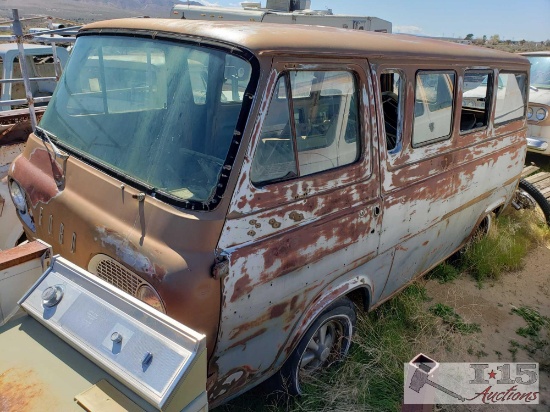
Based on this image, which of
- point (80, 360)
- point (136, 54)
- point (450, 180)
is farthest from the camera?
point (450, 180)

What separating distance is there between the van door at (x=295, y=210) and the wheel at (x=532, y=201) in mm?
3933

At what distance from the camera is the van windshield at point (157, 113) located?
216cm

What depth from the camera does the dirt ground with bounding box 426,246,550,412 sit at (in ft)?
11.5

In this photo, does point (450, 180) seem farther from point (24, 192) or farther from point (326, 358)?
point (24, 192)

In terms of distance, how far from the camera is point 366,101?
8.71ft

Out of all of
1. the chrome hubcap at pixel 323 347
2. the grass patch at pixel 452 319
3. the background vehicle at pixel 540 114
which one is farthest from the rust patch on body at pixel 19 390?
the background vehicle at pixel 540 114

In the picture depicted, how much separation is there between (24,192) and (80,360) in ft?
4.69

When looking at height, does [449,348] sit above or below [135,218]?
below

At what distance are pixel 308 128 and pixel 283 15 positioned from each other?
641cm

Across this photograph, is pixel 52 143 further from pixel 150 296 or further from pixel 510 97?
pixel 510 97

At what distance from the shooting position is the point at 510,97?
4434 mm

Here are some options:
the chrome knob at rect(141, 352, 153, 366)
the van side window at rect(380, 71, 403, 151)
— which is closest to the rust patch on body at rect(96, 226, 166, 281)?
the chrome knob at rect(141, 352, 153, 366)

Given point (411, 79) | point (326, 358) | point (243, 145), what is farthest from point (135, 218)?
point (411, 79)

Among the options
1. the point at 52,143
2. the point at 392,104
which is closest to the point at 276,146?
the point at 392,104
